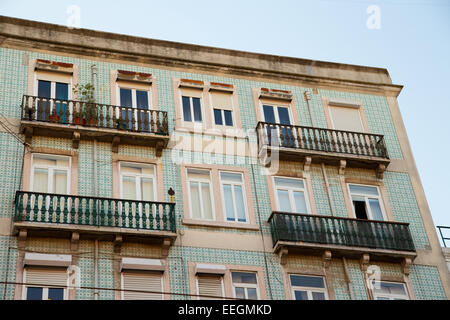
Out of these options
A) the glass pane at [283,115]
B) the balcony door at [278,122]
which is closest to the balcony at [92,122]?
the balcony door at [278,122]

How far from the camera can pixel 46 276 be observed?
21.0 meters

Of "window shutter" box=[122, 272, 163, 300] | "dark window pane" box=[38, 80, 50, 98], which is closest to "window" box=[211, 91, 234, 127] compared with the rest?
"dark window pane" box=[38, 80, 50, 98]

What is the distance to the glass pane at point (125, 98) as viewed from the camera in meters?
25.5

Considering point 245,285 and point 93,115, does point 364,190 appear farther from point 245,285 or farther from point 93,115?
point 93,115

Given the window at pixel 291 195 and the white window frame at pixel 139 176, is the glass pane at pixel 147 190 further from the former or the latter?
the window at pixel 291 195

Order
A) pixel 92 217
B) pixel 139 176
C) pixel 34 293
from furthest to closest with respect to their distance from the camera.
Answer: pixel 139 176 < pixel 92 217 < pixel 34 293

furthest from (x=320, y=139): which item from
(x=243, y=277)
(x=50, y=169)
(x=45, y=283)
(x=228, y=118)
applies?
(x=45, y=283)

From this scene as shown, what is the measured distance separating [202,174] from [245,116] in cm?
299

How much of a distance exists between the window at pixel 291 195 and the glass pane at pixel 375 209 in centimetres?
229

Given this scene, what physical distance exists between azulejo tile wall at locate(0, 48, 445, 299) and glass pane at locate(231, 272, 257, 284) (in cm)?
31

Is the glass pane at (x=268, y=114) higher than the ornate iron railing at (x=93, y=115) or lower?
higher

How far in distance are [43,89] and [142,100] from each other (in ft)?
10.7

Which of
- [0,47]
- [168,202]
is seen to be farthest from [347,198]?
[0,47]

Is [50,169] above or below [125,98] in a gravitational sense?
below
